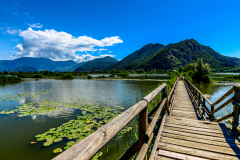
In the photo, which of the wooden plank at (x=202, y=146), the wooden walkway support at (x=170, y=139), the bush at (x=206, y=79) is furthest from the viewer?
the bush at (x=206, y=79)

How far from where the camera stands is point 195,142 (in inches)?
119

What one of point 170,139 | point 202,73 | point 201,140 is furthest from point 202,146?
point 202,73

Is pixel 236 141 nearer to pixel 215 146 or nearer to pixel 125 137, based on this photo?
pixel 215 146

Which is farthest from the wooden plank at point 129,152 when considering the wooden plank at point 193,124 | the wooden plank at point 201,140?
the wooden plank at point 193,124

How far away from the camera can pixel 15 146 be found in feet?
16.7

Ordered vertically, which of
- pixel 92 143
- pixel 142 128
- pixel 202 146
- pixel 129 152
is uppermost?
pixel 92 143

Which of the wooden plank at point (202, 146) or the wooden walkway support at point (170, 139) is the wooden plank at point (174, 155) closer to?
the wooden walkway support at point (170, 139)

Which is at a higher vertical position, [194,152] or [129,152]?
[129,152]

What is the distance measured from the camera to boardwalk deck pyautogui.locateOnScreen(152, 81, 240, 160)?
2.54m

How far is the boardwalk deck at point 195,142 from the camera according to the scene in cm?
254

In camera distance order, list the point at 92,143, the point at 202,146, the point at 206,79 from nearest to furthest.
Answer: the point at 92,143, the point at 202,146, the point at 206,79

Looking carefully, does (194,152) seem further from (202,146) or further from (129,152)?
(129,152)

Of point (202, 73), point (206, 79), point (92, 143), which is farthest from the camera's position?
point (202, 73)

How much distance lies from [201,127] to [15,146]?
23.6 feet
